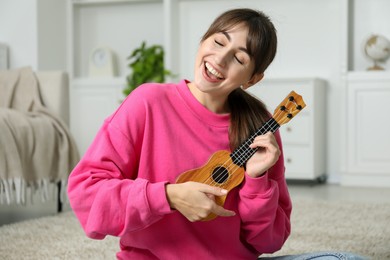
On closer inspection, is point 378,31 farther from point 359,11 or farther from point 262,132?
point 262,132

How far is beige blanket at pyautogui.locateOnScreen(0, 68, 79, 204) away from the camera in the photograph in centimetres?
271

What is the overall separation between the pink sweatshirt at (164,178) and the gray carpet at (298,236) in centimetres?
88

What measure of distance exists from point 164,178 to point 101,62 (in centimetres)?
416

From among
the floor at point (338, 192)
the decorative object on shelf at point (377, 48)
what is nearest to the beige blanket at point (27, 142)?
the floor at point (338, 192)

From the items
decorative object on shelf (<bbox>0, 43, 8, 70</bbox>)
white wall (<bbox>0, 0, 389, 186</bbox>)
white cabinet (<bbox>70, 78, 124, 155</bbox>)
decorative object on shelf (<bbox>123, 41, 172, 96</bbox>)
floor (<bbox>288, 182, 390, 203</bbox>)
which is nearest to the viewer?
floor (<bbox>288, 182, 390, 203</bbox>)

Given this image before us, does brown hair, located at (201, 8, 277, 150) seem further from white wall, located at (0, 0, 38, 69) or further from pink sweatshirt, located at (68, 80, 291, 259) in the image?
white wall, located at (0, 0, 38, 69)

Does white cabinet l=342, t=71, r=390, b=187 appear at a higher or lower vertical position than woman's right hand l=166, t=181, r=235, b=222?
lower

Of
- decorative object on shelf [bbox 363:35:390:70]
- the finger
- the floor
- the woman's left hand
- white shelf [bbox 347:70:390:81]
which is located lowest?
the floor

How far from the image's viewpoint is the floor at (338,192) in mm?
3600

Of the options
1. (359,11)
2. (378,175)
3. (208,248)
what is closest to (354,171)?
(378,175)

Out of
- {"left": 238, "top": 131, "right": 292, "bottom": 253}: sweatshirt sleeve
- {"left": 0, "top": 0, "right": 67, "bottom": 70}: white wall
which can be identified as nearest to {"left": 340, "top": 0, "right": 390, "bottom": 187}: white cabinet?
{"left": 0, "top": 0, "right": 67, "bottom": 70}: white wall

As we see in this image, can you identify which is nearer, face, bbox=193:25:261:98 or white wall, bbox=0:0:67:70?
face, bbox=193:25:261:98

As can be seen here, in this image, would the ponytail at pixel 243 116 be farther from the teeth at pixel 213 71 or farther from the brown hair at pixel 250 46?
the teeth at pixel 213 71

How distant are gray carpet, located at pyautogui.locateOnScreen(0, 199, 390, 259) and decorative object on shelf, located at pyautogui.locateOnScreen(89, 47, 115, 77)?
2.34m
